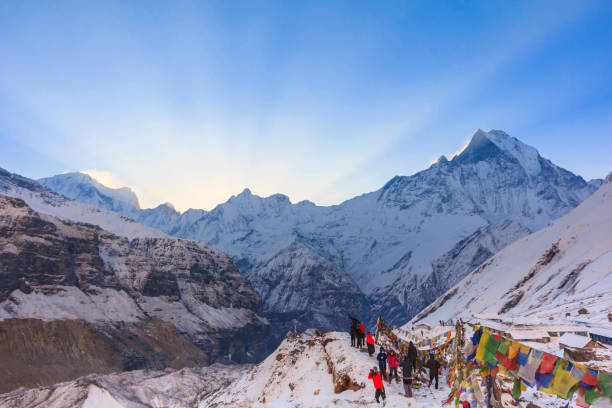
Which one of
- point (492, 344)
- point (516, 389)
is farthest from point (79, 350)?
point (516, 389)

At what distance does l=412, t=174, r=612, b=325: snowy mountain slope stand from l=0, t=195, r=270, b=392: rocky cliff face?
85.0m

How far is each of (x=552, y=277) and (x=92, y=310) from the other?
129m

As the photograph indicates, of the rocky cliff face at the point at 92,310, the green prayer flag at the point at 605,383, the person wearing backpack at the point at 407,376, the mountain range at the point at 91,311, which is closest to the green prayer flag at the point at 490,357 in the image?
the green prayer flag at the point at 605,383

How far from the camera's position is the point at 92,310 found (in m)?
139

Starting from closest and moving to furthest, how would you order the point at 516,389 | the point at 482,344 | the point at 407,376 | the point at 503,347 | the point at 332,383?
the point at 516,389 → the point at 503,347 → the point at 482,344 → the point at 407,376 → the point at 332,383

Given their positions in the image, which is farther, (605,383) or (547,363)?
(547,363)

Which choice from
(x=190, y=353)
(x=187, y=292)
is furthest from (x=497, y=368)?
(x=187, y=292)

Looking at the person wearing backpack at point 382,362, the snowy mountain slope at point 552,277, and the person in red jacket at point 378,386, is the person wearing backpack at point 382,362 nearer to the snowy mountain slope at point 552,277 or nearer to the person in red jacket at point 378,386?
the person in red jacket at point 378,386

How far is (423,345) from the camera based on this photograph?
1496 inches

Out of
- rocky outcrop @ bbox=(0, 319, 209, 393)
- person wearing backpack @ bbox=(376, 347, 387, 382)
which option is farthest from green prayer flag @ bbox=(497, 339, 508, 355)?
rocky outcrop @ bbox=(0, 319, 209, 393)

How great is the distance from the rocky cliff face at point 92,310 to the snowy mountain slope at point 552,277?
3347 inches

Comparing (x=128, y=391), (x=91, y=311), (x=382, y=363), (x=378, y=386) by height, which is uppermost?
(x=382, y=363)

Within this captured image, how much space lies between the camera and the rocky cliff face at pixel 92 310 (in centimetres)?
11306

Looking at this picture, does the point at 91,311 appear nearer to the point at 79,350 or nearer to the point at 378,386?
the point at 79,350
